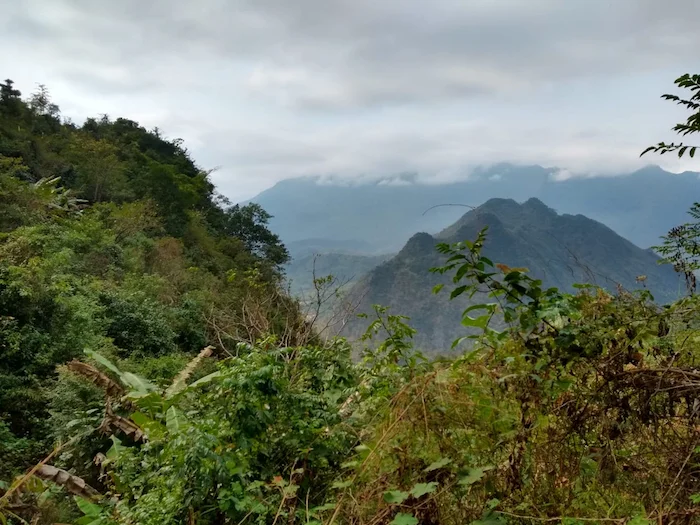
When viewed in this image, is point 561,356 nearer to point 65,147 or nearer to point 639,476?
point 639,476

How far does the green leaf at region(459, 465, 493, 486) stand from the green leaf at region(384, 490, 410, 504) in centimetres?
21

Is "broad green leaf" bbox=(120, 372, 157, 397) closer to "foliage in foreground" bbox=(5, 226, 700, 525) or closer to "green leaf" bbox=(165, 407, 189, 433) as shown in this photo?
"green leaf" bbox=(165, 407, 189, 433)

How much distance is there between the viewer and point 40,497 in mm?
3221

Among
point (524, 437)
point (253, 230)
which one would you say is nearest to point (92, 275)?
point (524, 437)

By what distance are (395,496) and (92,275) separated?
10913 millimetres

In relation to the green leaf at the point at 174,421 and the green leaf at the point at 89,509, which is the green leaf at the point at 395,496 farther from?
the green leaf at the point at 89,509

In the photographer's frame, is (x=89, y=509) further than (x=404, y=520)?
Yes

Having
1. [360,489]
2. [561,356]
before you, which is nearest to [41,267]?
[360,489]

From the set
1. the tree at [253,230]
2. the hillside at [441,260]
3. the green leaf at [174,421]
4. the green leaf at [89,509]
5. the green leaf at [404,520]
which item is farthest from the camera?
the hillside at [441,260]

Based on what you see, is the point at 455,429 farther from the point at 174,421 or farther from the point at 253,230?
the point at 253,230

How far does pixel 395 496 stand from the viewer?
1.61 m

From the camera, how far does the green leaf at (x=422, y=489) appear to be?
1574mm

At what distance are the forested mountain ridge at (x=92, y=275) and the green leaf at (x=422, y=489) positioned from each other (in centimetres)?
447

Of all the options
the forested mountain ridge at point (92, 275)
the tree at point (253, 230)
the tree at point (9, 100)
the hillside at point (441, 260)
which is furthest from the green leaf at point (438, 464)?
the hillside at point (441, 260)
